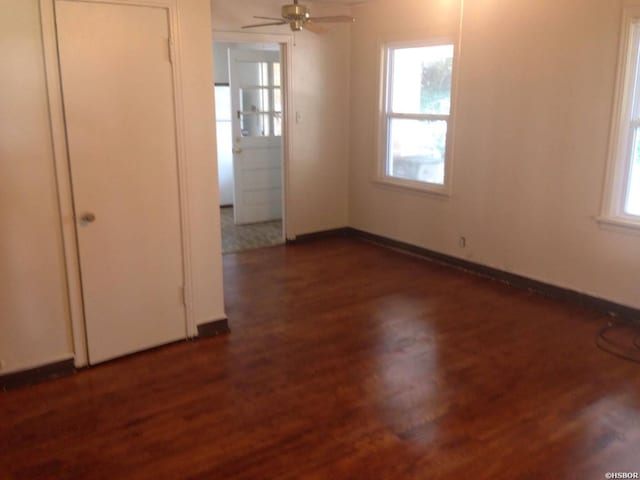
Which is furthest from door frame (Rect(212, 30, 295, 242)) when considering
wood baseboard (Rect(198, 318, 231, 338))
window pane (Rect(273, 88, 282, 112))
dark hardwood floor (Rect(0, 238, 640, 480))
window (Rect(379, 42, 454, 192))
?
wood baseboard (Rect(198, 318, 231, 338))

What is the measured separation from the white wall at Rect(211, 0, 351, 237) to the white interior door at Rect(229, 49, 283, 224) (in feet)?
2.03

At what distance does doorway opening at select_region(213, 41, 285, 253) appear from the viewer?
20.9 ft

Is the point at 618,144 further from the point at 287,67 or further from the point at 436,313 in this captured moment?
the point at 287,67

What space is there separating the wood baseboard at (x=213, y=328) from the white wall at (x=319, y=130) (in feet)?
7.99

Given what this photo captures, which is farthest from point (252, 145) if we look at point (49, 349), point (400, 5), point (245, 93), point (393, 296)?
point (49, 349)

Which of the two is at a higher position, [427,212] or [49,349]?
[427,212]

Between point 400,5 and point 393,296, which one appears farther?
point 400,5

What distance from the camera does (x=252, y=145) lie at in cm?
670

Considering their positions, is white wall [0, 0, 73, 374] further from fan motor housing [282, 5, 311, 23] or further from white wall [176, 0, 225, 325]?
fan motor housing [282, 5, 311, 23]

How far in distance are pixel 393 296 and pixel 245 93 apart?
3.37 meters

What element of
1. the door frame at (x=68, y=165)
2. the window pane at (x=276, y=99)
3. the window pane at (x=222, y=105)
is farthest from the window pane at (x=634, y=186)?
→ the window pane at (x=222, y=105)

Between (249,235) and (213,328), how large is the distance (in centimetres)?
275

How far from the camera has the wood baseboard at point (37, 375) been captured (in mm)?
3037

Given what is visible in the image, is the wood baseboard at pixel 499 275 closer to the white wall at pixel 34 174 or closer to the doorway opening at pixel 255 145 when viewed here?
the doorway opening at pixel 255 145
